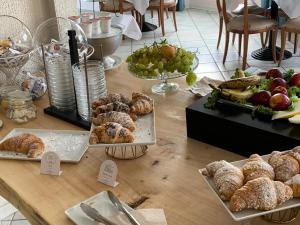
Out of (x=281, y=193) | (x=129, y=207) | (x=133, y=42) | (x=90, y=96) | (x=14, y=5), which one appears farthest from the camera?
(x=133, y=42)

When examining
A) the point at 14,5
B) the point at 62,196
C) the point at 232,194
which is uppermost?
the point at 14,5

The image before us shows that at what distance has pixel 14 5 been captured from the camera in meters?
1.62

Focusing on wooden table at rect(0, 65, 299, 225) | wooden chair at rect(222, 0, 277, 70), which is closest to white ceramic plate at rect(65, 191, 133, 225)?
wooden table at rect(0, 65, 299, 225)

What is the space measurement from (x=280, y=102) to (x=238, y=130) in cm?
14

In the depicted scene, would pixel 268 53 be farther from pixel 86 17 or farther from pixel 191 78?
pixel 191 78

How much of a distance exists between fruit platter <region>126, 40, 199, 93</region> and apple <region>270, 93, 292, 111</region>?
0.40 m

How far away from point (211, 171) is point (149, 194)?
19cm

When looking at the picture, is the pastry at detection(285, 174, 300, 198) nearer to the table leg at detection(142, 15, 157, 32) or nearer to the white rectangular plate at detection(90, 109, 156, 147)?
the white rectangular plate at detection(90, 109, 156, 147)

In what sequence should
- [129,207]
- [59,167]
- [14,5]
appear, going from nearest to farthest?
[129,207] → [59,167] → [14,5]

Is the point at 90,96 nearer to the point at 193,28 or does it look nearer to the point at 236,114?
the point at 236,114

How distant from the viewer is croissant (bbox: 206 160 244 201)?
73 cm

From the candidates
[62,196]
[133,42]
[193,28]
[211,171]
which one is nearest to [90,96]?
[62,196]

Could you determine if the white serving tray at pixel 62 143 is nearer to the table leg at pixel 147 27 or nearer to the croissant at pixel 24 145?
the croissant at pixel 24 145

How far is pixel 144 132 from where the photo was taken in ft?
3.46
